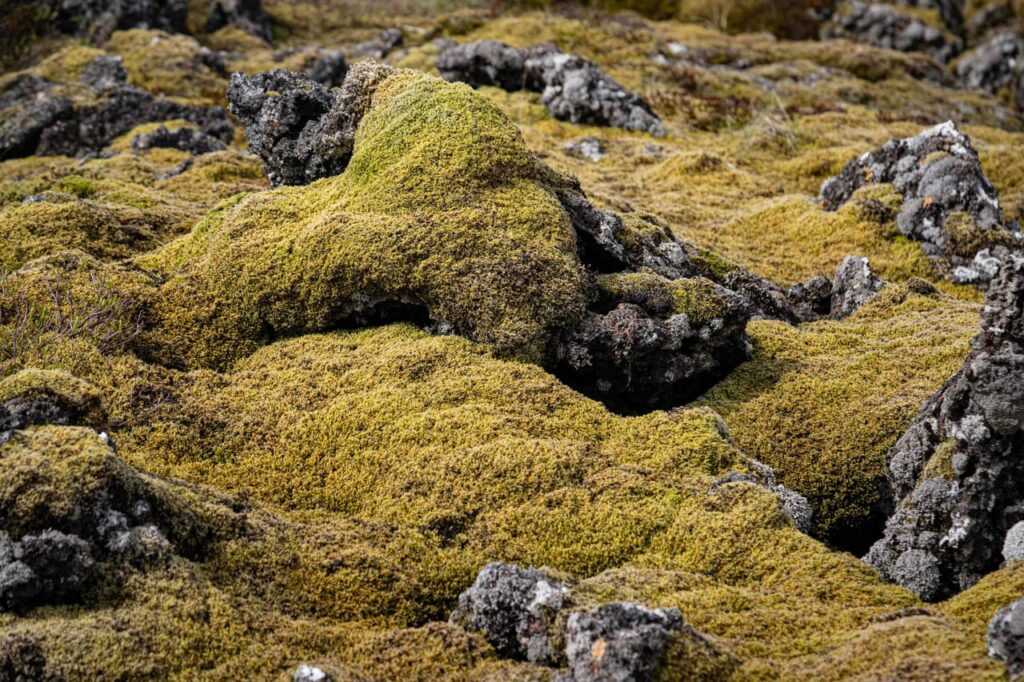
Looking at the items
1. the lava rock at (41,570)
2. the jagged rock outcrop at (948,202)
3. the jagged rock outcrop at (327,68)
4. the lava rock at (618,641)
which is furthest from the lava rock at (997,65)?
the lava rock at (41,570)

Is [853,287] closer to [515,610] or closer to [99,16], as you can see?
[515,610]

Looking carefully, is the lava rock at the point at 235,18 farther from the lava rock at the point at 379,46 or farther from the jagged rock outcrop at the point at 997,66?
the jagged rock outcrop at the point at 997,66

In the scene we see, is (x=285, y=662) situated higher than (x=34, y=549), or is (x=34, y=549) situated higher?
(x=34, y=549)

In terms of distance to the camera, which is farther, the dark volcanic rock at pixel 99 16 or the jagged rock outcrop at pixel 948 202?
the dark volcanic rock at pixel 99 16

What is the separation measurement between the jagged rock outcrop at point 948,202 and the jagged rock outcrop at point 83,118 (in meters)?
14.9

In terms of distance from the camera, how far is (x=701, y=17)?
167ft

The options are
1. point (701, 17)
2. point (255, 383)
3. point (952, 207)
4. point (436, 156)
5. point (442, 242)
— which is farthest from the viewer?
point (701, 17)

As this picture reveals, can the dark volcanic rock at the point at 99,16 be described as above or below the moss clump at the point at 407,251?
below

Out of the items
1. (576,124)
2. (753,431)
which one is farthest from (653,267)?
(576,124)

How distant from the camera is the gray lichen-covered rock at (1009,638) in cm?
499

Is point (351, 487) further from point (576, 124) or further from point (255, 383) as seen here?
point (576, 124)

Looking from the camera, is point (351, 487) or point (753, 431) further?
point (753, 431)

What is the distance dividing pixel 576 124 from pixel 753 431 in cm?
1522

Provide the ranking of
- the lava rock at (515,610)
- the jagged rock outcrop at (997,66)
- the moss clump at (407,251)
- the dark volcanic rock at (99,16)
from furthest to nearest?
the jagged rock outcrop at (997,66), the dark volcanic rock at (99,16), the moss clump at (407,251), the lava rock at (515,610)
